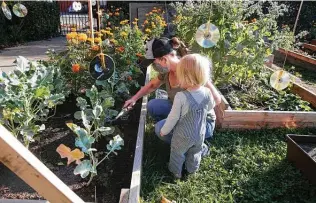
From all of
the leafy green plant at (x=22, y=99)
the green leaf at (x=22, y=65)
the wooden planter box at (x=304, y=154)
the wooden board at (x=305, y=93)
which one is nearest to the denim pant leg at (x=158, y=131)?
the leafy green plant at (x=22, y=99)

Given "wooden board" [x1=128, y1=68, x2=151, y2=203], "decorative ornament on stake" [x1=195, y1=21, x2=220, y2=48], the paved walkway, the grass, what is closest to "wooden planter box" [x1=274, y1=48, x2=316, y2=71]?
"decorative ornament on stake" [x1=195, y1=21, x2=220, y2=48]

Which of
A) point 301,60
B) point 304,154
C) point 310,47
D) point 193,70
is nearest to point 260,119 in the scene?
point 304,154

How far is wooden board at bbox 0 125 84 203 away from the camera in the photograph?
98 cm

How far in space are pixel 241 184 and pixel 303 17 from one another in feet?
30.4

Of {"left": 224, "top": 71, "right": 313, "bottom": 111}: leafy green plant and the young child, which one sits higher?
the young child

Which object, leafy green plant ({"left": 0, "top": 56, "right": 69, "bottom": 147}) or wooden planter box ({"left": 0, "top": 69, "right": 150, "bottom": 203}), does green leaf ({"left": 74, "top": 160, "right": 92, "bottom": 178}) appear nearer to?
leafy green plant ({"left": 0, "top": 56, "right": 69, "bottom": 147})

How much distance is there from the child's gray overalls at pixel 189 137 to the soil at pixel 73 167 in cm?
40

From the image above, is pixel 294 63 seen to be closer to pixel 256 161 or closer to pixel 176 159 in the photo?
pixel 256 161

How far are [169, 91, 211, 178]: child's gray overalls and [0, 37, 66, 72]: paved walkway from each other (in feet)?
18.3

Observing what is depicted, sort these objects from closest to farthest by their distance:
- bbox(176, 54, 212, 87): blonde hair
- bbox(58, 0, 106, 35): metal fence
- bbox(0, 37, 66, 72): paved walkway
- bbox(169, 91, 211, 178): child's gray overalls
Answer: bbox(176, 54, 212, 87): blonde hair
bbox(169, 91, 211, 178): child's gray overalls
bbox(0, 37, 66, 72): paved walkway
bbox(58, 0, 106, 35): metal fence

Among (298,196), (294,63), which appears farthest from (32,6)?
(298,196)

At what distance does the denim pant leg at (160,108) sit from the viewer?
2910 mm

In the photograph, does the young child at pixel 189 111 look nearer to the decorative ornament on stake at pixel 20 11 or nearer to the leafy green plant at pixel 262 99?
the leafy green plant at pixel 262 99

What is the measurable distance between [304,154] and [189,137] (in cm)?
94
